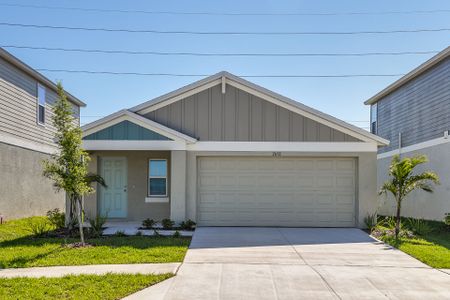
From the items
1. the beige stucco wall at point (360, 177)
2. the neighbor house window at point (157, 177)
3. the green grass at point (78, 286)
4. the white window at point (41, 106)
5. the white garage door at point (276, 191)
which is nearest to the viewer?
the green grass at point (78, 286)

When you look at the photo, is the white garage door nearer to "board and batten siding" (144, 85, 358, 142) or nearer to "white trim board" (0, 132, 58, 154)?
"board and batten siding" (144, 85, 358, 142)

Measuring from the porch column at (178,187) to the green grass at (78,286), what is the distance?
5906 mm

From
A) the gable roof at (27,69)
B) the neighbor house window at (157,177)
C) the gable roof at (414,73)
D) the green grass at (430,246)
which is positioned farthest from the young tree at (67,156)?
the gable roof at (414,73)

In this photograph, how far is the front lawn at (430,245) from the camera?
873 cm

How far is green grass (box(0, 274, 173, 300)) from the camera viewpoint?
19.7 ft

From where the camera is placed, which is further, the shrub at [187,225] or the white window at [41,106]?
A: the white window at [41,106]

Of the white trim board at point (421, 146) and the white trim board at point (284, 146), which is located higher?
the white trim board at point (421, 146)

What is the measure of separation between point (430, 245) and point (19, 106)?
48.0 feet

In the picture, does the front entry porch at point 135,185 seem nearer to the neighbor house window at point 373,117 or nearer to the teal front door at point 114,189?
the teal front door at point 114,189

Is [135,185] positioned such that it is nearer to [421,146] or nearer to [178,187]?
[178,187]

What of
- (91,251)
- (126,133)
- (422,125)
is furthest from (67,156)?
(422,125)

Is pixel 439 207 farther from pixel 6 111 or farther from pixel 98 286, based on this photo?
pixel 6 111

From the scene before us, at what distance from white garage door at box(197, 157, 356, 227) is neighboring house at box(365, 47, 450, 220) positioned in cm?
378

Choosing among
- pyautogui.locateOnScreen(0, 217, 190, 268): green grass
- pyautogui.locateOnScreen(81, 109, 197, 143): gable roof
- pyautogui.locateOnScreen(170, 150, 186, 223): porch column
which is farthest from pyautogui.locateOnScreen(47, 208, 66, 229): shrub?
pyautogui.locateOnScreen(170, 150, 186, 223): porch column
